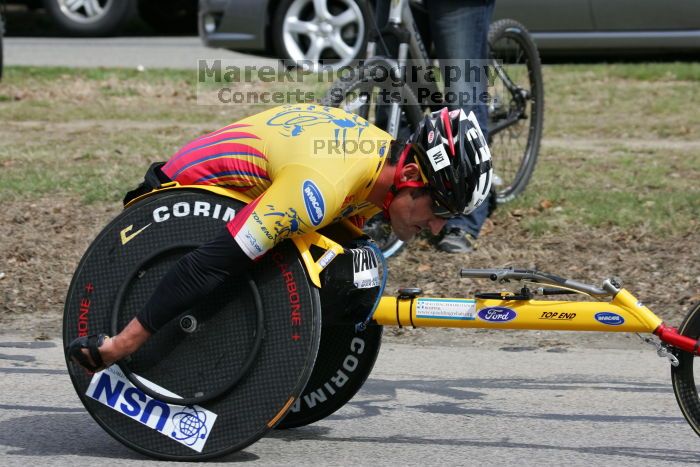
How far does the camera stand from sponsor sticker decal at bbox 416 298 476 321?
430 centimetres

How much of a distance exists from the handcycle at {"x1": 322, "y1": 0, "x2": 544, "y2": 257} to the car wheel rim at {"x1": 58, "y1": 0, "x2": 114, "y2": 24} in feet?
21.4

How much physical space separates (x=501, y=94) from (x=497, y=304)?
3902 millimetres

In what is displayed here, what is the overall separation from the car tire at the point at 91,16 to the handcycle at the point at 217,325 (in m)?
9.63

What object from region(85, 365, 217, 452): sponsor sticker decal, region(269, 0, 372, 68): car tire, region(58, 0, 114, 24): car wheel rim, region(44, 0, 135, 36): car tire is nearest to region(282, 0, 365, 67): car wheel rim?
region(269, 0, 372, 68): car tire

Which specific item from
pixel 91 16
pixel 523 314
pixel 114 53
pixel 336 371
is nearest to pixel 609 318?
pixel 523 314

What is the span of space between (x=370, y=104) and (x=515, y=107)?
1653mm

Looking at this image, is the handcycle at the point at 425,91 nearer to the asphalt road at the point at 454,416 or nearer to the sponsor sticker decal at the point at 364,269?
the asphalt road at the point at 454,416

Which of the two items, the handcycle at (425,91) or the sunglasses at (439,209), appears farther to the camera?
the handcycle at (425,91)

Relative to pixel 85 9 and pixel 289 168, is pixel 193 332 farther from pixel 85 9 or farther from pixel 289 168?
pixel 85 9

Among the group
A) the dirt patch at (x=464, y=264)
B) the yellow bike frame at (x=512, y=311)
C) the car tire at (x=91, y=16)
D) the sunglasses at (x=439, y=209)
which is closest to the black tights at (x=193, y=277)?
the yellow bike frame at (x=512, y=311)

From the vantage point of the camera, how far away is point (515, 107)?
7.94 metres

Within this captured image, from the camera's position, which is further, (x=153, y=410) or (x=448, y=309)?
(x=448, y=309)

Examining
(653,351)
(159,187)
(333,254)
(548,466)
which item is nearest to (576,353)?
(653,351)

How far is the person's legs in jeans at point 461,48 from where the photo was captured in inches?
267
